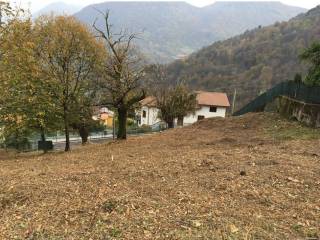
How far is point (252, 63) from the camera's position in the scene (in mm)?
91000

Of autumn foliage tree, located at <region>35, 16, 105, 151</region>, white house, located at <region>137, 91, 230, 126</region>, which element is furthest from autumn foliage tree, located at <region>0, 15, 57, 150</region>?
white house, located at <region>137, 91, 230, 126</region>

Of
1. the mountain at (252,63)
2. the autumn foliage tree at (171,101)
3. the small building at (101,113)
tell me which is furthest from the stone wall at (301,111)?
the mountain at (252,63)

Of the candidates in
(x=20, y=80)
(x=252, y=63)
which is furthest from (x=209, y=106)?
(x=20, y=80)

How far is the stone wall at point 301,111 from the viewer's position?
47.0 feet

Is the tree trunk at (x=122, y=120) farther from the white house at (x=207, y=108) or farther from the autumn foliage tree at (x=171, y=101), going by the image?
the white house at (x=207, y=108)

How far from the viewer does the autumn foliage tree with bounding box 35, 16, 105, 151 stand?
1705 centimetres

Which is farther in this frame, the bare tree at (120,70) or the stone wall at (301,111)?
the bare tree at (120,70)

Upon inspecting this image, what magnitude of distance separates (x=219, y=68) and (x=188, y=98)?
5574 cm

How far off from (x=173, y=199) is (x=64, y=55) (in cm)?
1257

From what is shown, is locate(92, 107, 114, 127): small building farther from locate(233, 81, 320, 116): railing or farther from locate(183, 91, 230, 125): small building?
locate(183, 91, 230, 125): small building

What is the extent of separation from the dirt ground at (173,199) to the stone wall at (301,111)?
171 inches

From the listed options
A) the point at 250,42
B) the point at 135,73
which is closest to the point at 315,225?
the point at 135,73

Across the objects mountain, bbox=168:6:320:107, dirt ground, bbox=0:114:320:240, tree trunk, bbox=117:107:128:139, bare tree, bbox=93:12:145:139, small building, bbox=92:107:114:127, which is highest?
mountain, bbox=168:6:320:107

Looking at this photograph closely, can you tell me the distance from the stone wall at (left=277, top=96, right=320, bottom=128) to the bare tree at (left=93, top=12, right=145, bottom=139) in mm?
7388
